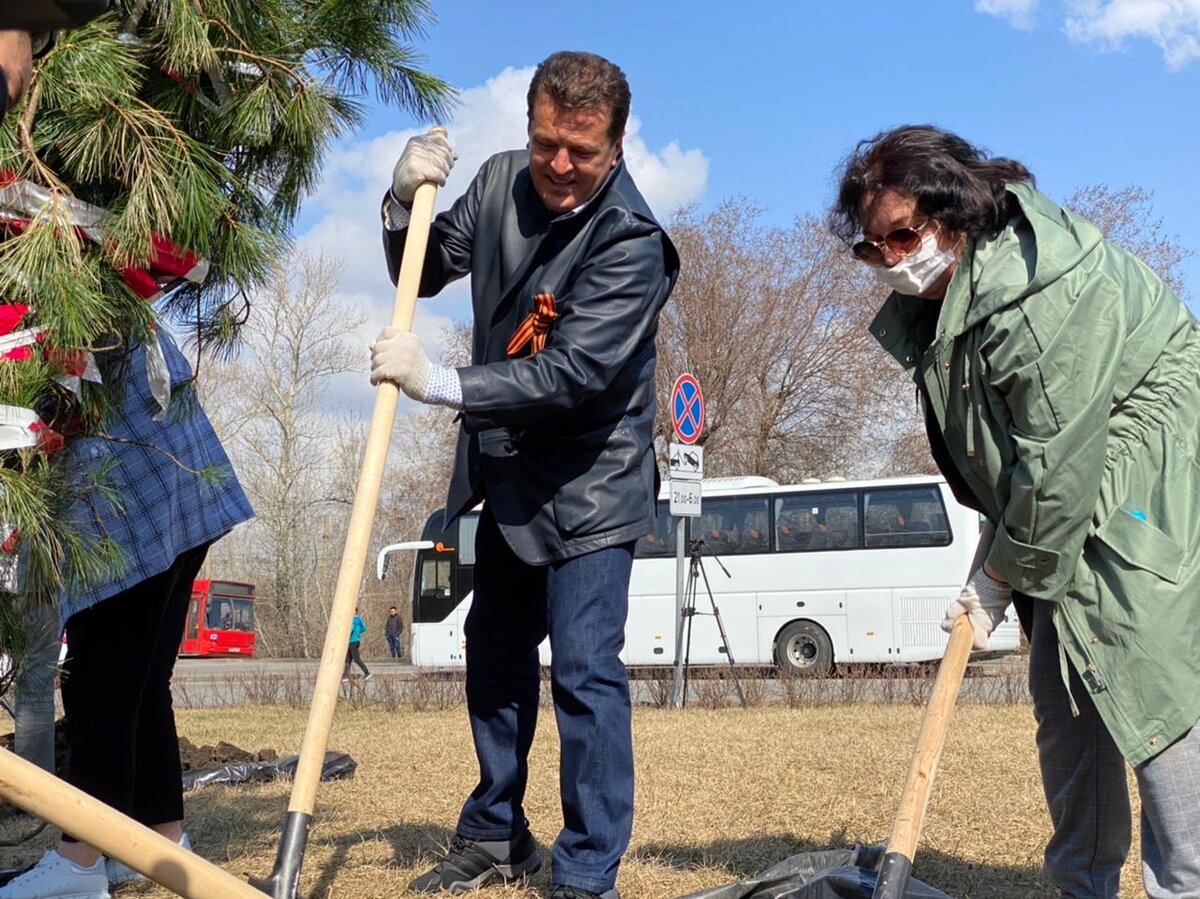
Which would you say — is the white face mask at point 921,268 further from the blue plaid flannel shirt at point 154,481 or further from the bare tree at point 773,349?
the bare tree at point 773,349

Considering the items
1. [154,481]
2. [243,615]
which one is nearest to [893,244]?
[154,481]

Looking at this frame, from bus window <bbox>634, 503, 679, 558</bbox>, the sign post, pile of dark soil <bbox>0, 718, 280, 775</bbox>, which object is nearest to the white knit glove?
pile of dark soil <bbox>0, 718, 280, 775</bbox>

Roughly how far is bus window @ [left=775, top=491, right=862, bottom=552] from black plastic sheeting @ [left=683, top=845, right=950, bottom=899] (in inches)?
627

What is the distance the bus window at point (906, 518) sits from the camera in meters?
18.3

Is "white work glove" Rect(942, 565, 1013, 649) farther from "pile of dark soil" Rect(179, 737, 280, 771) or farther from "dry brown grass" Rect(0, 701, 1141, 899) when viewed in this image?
"pile of dark soil" Rect(179, 737, 280, 771)

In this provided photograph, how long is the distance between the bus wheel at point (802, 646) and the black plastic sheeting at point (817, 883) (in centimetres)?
1589

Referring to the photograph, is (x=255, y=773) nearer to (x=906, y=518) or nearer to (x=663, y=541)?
(x=663, y=541)

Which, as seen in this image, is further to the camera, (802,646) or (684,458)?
(802,646)

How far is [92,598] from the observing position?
3020 mm

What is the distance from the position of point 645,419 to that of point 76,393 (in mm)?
1406

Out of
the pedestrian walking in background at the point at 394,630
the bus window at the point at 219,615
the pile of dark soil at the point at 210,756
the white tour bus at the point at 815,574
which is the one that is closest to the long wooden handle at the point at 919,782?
the pile of dark soil at the point at 210,756

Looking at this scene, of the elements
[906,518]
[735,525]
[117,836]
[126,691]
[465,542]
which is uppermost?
[906,518]

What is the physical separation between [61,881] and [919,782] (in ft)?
6.85

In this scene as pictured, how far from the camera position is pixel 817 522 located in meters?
18.9
